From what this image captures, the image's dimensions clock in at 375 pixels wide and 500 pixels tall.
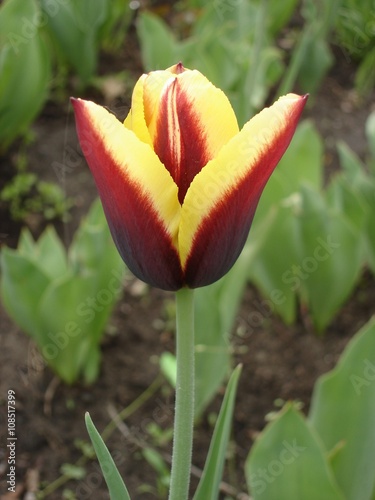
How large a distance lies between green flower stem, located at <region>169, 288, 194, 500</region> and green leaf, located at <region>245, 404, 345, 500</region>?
1.08 ft

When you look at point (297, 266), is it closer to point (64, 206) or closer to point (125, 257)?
point (64, 206)

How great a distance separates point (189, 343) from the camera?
2.47ft

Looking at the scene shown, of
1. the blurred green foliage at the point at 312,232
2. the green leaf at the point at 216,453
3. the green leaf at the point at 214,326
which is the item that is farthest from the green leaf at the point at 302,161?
the green leaf at the point at 216,453

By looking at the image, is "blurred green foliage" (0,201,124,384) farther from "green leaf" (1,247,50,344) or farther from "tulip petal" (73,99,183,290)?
"tulip petal" (73,99,183,290)

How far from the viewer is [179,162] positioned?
675 mm

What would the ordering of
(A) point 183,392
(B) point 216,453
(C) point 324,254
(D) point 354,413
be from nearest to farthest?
(A) point 183,392 < (B) point 216,453 < (D) point 354,413 < (C) point 324,254

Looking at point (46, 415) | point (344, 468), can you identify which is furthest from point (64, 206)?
point (344, 468)

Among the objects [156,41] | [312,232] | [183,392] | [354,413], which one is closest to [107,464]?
[183,392]

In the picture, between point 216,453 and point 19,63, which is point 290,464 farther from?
point 19,63

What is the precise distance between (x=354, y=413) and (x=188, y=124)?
29.0 inches

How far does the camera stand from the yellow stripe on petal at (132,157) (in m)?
0.64

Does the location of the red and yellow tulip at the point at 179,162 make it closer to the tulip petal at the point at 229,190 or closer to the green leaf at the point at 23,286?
Answer: the tulip petal at the point at 229,190

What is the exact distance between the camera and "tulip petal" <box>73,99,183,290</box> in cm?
64

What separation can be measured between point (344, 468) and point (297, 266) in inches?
28.6
